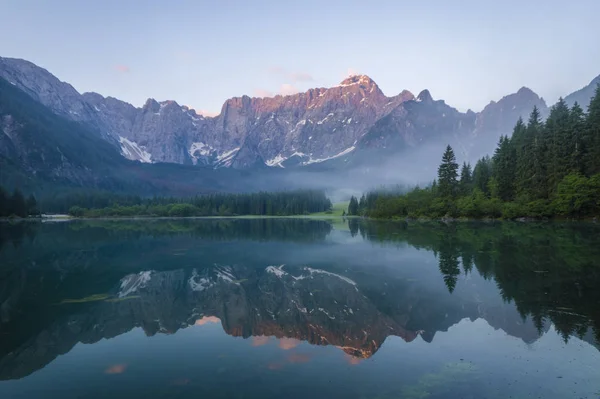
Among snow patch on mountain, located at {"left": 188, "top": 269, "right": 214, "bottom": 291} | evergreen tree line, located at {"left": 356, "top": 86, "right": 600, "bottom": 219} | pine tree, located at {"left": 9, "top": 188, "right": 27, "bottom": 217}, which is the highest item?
evergreen tree line, located at {"left": 356, "top": 86, "right": 600, "bottom": 219}

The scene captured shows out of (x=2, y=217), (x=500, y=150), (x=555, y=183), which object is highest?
(x=500, y=150)

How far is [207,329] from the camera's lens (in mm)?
21766

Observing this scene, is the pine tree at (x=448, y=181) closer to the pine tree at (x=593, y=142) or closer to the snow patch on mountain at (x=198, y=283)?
the pine tree at (x=593, y=142)

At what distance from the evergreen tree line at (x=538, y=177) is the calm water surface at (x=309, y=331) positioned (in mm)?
66216

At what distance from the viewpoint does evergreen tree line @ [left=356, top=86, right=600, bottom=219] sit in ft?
317

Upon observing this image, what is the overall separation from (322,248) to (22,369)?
157 feet

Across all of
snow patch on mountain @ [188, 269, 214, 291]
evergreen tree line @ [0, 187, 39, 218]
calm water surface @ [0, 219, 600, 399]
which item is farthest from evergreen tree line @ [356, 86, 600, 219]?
evergreen tree line @ [0, 187, 39, 218]

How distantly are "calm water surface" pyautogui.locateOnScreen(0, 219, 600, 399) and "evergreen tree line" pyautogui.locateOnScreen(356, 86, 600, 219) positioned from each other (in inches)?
2607

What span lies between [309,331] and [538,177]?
114623 mm

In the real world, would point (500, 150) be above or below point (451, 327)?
above

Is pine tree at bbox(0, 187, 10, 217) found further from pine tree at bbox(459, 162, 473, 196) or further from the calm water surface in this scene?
pine tree at bbox(459, 162, 473, 196)

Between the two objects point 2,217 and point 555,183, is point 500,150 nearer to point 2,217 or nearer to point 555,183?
point 555,183

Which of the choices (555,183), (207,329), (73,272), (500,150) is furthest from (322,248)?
(500,150)

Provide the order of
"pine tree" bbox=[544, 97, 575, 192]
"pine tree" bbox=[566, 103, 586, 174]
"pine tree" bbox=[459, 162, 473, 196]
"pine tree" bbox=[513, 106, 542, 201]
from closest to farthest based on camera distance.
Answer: "pine tree" bbox=[566, 103, 586, 174] → "pine tree" bbox=[544, 97, 575, 192] → "pine tree" bbox=[513, 106, 542, 201] → "pine tree" bbox=[459, 162, 473, 196]
